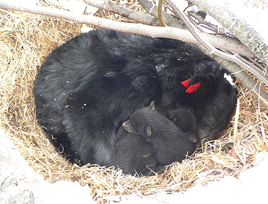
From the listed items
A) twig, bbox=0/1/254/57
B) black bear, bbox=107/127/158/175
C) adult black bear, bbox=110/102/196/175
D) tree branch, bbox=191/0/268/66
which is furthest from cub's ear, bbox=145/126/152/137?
tree branch, bbox=191/0/268/66

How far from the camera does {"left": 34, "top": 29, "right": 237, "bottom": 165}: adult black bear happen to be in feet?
8.39

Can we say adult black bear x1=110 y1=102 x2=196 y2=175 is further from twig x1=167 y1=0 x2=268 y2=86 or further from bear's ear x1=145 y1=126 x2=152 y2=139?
twig x1=167 y1=0 x2=268 y2=86

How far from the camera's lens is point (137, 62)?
267 cm

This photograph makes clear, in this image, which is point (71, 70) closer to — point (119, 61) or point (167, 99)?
point (119, 61)

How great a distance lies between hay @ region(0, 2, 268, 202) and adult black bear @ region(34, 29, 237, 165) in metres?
0.19

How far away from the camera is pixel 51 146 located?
274cm

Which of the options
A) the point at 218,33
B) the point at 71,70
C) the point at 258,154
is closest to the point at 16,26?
the point at 71,70

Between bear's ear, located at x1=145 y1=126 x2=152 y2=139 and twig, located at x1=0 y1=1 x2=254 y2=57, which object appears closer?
twig, located at x1=0 y1=1 x2=254 y2=57

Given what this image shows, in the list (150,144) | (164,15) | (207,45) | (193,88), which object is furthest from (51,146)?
(207,45)

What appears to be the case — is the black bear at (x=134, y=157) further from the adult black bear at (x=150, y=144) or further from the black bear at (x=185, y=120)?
the black bear at (x=185, y=120)

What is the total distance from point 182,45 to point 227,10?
3.29 feet

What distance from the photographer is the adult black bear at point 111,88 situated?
8.39 ft

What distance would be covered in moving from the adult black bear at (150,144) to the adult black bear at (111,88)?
0.19 meters

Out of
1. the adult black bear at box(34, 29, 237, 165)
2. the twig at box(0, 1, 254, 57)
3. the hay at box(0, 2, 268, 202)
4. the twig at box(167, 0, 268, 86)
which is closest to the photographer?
the twig at box(167, 0, 268, 86)
